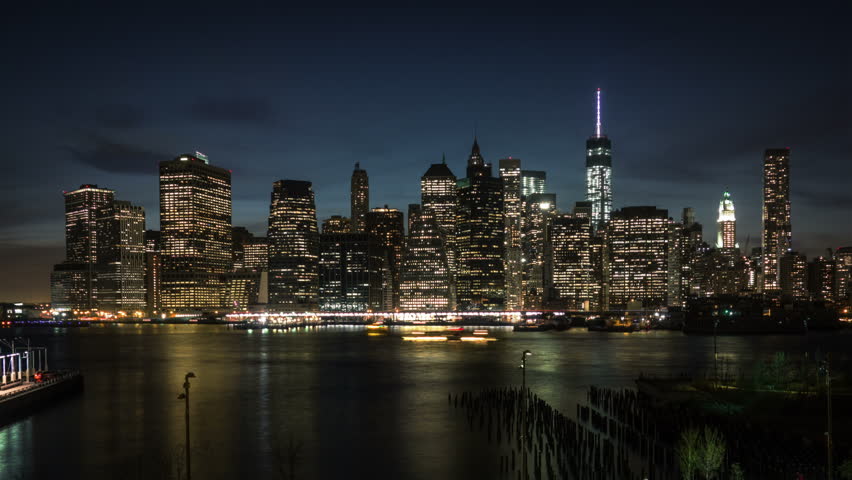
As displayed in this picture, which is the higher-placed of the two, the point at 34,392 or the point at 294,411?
the point at 34,392

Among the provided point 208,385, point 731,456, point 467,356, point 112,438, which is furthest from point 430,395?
point 467,356

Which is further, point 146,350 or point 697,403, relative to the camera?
point 146,350

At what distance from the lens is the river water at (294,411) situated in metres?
49.6

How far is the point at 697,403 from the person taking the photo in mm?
Result: 57094

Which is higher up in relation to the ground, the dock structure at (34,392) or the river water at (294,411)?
the dock structure at (34,392)

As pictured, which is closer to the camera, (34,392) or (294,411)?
(34,392)

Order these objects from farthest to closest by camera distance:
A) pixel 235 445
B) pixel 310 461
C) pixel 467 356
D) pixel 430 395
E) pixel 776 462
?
pixel 467 356
pixel 430 395
pixel 235 445
pixel 310 461
pixel 776 462

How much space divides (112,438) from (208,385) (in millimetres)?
29248

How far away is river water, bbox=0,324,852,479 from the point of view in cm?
4962

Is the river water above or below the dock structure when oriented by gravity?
below

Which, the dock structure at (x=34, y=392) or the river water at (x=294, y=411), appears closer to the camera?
the river water at (x=294, y=411)

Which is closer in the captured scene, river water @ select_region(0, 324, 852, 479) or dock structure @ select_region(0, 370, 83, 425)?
river water @ select_region(0, 324, 852, 479)

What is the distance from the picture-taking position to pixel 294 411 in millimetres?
69875

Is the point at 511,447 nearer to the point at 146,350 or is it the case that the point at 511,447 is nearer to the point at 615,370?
the point at 615,370
